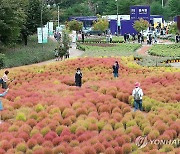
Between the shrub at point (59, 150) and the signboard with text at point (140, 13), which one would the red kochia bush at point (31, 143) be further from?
the signboard with text at point (140, 13)

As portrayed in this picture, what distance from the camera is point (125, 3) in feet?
331

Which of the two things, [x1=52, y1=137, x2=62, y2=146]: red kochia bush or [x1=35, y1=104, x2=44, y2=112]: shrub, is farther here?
[x1=35, y1=104, x2=44, y2=112]: shrub

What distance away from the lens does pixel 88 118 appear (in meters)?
14.2

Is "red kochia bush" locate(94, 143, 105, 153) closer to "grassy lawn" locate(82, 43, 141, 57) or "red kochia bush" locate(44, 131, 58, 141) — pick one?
"red kochia bush" locate(44, 131, 58, 141)

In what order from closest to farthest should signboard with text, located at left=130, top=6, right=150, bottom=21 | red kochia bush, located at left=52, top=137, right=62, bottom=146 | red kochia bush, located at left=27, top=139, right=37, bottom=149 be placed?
red kochia bush, located at left=27, top=139, right=37, bottom=149 < red kochia bush, located at left=52, top=137, right=62, bottom=146 < signboard with text, located at left=130, top=6, right=150, bottom=21

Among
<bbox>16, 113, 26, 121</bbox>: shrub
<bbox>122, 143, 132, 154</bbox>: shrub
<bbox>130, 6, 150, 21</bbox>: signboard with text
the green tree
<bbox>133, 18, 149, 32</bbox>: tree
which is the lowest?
<bbox>122, 143, 132, 154</bbox>: shrub

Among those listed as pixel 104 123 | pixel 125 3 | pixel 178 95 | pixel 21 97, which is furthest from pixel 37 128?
pixel 125 3

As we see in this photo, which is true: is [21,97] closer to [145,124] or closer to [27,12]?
[145,124]

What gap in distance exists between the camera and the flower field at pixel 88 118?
39.4ft

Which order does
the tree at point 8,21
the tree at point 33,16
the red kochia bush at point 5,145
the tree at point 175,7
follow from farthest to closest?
the tree at point 175,7, the tree at point 33,16, the tree at point 8,21, the red kochia bush at point 5,145

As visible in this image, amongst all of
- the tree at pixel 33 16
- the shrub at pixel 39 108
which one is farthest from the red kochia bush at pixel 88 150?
the tree at pixel 33 16

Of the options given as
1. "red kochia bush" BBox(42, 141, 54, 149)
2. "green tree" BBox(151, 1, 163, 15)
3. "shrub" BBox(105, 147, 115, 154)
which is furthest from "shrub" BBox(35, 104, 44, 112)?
"green tree" BBox(151, 1, 163, 15)

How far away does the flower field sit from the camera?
1202cm

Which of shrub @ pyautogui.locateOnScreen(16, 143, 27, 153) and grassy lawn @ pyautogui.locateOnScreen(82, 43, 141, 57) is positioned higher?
grassy lawn @ pyautogui.locateOnScreen(82, 43, 141, 57)
